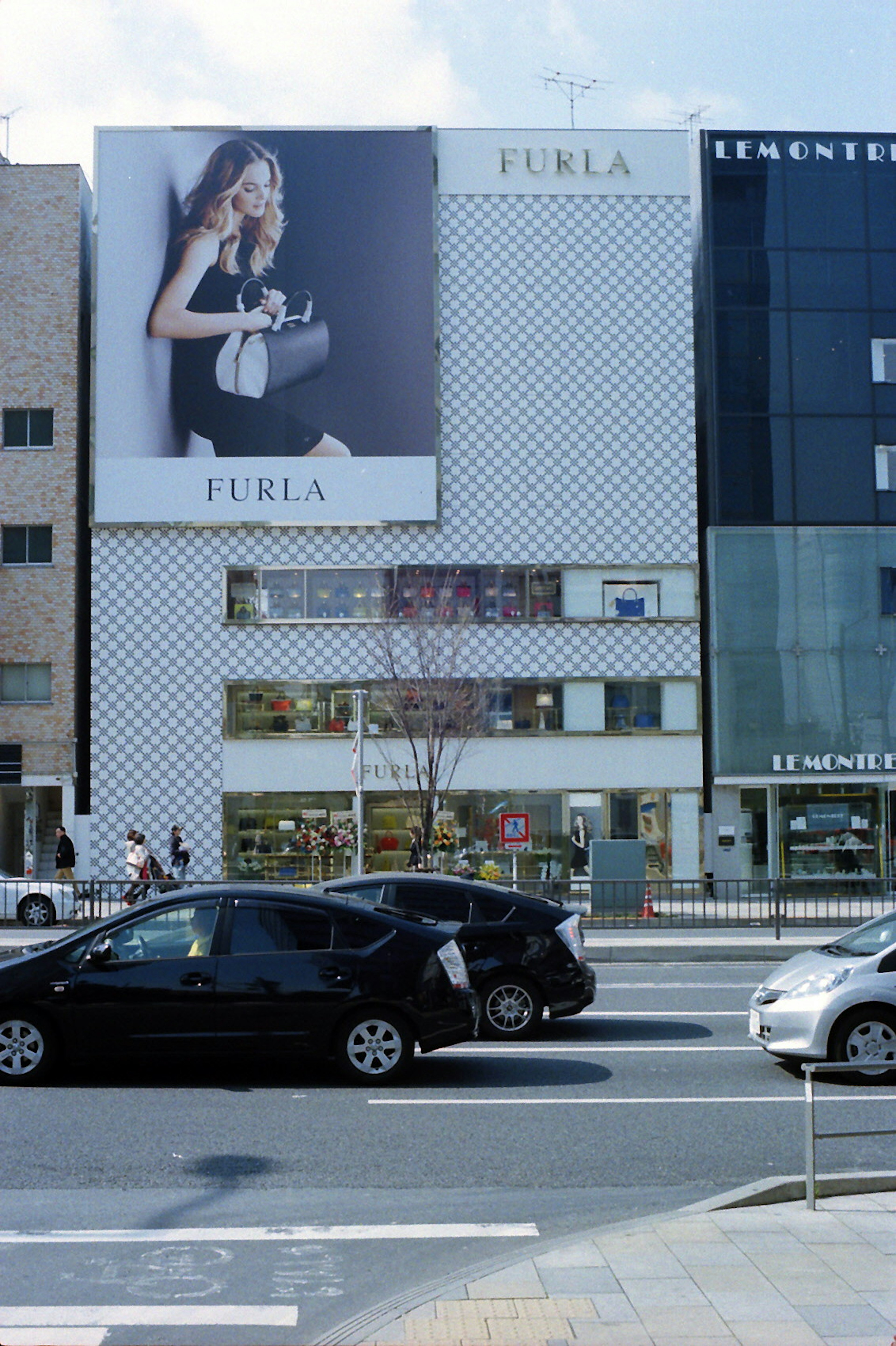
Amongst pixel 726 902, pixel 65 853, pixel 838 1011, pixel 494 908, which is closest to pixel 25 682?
pixel 65 853

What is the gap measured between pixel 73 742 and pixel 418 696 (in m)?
9.34

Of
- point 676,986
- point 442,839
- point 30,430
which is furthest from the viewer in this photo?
point 30,430

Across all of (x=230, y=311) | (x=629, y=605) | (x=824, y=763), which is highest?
(x=230, y=311)

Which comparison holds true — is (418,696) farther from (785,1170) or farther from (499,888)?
(785,1170)

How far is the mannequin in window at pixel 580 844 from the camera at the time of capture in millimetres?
37312

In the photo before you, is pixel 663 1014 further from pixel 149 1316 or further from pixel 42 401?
pixel 42 401

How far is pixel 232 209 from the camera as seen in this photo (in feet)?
126

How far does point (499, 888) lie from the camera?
1416 centimetres

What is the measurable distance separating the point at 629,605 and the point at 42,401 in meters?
16.8

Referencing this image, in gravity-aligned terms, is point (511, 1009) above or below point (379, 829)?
below

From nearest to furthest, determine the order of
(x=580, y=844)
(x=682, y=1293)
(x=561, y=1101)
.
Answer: (x=682, y=1293) → (x=561, y=1101) → (x=580, y=844)

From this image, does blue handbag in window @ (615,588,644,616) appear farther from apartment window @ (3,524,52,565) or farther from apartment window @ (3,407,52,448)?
apartment window @ (3,407,52,448)

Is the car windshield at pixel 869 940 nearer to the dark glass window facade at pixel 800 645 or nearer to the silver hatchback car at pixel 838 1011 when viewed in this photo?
the silver hatchback car at pixel 838 1011

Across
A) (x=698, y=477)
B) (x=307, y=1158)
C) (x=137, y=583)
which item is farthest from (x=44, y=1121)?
(x=698, y=477)
